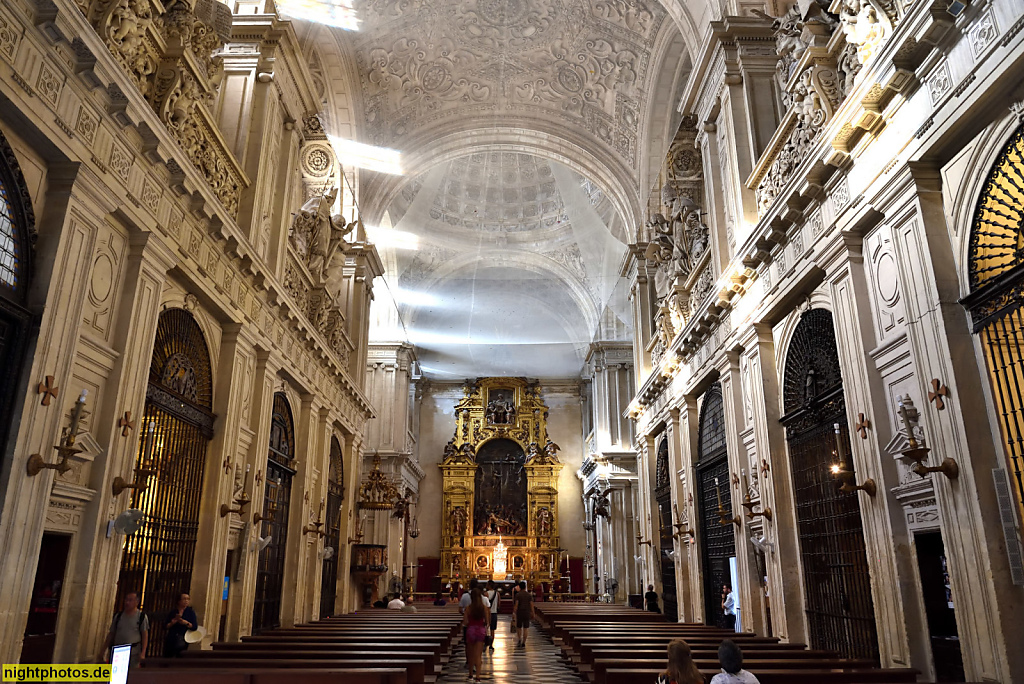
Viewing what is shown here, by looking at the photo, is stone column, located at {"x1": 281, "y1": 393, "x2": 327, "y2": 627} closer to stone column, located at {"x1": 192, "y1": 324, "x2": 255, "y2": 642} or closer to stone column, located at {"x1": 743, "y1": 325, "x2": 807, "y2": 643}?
stone column, located at {"x1": 192, "y1": 324, "x2": 255, "y2": 642}

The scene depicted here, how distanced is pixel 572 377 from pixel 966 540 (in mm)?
28400

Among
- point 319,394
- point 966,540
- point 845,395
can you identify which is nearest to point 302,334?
point 319,394

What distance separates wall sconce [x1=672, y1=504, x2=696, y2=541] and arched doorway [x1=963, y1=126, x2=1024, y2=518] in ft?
27.8

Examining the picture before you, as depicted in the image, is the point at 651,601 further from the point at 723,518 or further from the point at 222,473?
the point at 222,473

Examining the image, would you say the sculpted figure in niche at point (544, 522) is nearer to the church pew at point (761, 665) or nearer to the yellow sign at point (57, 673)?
the church pew at point (761, 665)

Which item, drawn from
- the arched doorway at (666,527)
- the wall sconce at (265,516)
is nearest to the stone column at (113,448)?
→ the wall sconce at (265,516)

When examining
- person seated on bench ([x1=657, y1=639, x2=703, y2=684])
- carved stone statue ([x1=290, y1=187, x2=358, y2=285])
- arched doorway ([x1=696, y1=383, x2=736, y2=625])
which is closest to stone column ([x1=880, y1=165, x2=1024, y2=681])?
person seated on bench ([x1=657, y1=639, x2=703, y2=684])

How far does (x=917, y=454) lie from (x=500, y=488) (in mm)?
26911

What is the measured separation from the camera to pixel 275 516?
12.2m

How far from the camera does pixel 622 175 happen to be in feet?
63.8

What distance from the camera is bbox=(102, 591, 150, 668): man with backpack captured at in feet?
20.1

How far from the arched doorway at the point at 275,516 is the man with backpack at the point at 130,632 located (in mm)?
4684

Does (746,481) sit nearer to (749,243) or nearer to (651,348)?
(749,243)

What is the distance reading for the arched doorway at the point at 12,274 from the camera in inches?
208
